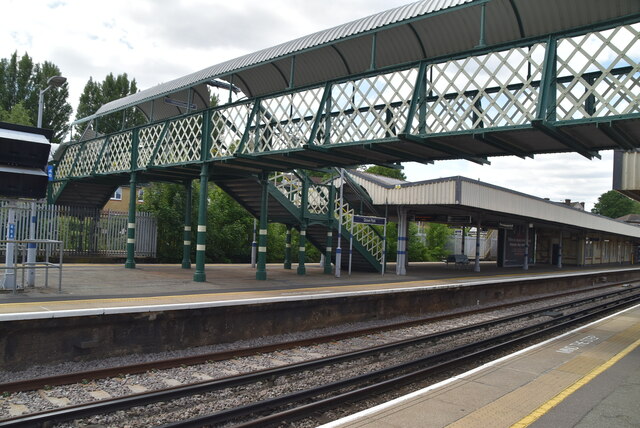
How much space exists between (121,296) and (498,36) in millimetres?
10261

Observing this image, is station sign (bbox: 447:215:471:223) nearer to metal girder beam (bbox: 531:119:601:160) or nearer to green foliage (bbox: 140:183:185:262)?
green foliage (bbox: 140:183:185:262)

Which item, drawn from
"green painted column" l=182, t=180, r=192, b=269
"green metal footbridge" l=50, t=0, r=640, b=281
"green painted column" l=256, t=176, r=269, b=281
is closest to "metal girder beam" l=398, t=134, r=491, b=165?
"green metal footbridge" l=50, t=0, r=640, b=281

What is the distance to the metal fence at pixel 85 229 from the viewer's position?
21891mm

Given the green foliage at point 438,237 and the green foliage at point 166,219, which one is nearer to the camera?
the green foliage at point 166,219

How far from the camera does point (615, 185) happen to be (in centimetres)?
1594

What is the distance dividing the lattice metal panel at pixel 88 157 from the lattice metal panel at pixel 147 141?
10.7ft

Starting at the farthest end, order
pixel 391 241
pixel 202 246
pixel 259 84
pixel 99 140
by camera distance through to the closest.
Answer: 1. pixel 391 241
2. pixel 99 140
3. pixel 259 84
4. pixel 202 246

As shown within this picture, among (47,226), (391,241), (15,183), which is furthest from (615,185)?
(47,226)

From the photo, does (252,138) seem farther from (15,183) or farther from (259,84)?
(15,183)

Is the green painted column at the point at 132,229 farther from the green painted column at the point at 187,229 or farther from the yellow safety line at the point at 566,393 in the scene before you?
the yellow safety line at the point at 566,393

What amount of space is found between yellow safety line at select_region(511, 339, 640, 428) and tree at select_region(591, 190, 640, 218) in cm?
12379

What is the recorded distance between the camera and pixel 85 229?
74.8 ft

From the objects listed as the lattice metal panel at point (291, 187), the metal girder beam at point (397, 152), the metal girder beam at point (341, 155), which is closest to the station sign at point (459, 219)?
the lattice metal panel at point (291, 187)

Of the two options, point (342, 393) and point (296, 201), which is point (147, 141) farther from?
point (342, 393)
